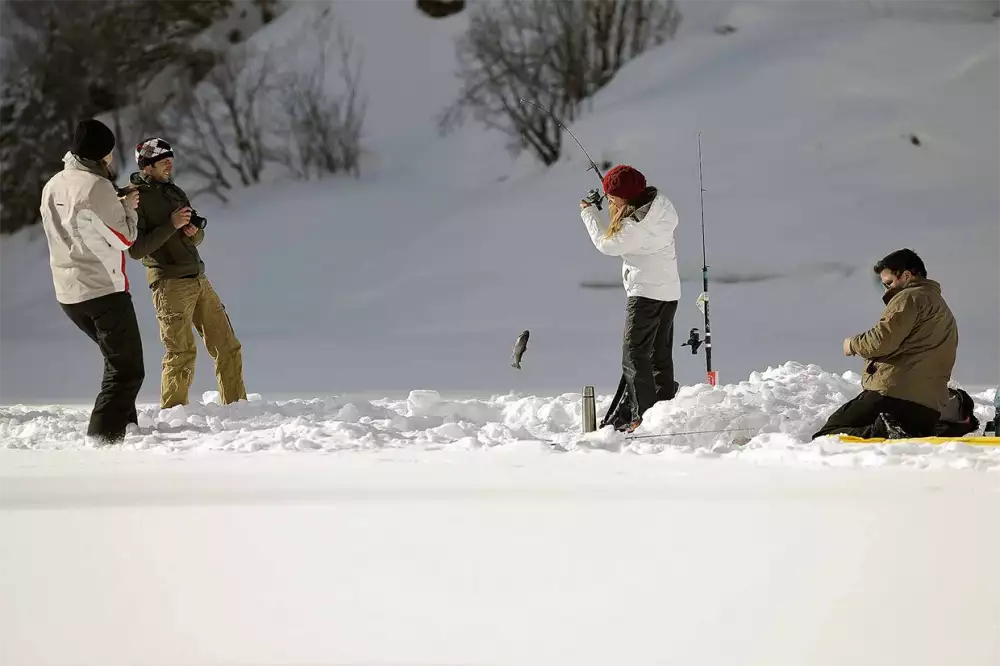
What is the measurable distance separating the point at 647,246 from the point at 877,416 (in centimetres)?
122

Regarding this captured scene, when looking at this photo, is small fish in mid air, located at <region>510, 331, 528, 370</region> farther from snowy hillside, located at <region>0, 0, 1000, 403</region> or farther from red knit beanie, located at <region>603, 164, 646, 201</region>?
snowy hillside, located at <region>0, 0, 1000, 403</region>

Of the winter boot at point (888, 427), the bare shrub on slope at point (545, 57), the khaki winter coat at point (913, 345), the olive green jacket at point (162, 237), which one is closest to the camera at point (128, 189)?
the olive green jacket at point (162, 237)

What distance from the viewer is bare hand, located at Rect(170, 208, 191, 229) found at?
536cm

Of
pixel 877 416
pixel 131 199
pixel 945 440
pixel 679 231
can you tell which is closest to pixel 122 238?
pixel 131 199

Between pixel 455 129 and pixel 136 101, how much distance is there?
5.30m

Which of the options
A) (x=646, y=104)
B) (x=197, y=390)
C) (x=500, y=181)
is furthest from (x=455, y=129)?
(x=197, y=390)

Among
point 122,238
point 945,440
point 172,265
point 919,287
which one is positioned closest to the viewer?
point 945,440

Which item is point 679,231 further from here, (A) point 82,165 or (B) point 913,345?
(A) point 82,165

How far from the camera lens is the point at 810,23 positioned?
599 inches

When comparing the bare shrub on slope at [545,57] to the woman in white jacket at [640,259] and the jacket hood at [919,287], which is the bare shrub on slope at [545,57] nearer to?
the woman in white jacket at [640,259]

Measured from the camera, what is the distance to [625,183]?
5.16 m

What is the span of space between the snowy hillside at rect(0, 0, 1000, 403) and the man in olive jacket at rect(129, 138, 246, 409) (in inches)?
105

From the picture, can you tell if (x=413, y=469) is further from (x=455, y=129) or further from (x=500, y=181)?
(x=455, y=129)

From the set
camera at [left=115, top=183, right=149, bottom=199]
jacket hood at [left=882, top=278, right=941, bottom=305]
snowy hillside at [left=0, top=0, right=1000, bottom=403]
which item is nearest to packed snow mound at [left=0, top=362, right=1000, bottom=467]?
jacket hood at [left=882, top=278, right=941, bottom=305]
